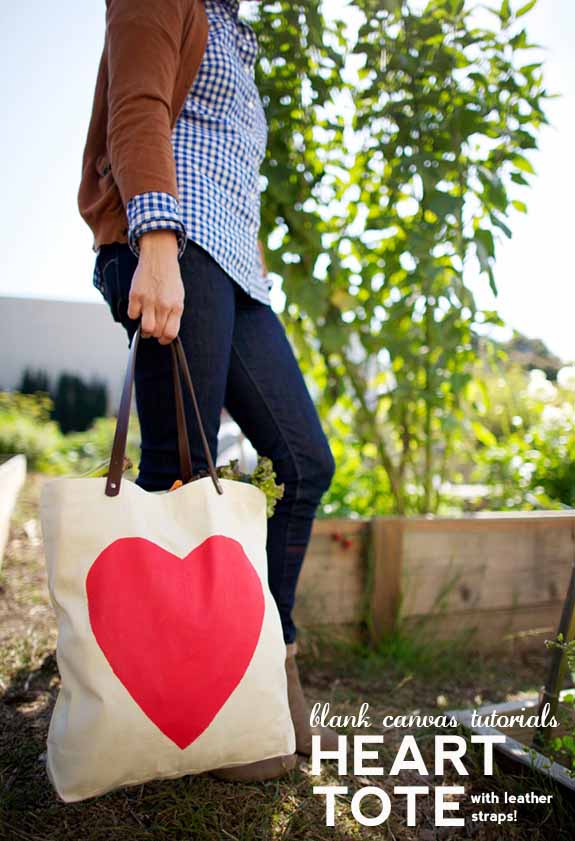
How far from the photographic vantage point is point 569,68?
5.95 ft

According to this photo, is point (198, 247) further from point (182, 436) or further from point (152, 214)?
point (182, 436)

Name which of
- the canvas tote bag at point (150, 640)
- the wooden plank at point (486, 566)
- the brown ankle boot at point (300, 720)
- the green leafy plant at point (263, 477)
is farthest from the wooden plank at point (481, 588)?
the canvas tote bag at point (150, 640)

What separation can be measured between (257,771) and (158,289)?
31.8 inches

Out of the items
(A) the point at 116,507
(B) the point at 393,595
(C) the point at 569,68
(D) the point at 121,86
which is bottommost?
(B) the point at 393,595

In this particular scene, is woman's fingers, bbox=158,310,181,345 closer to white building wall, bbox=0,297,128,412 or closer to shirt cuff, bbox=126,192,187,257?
shirt cuff, bbox=126,192,187,257

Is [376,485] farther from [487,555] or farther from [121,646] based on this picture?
[121,646]

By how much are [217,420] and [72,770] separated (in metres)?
0.54

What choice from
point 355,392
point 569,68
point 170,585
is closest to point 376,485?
point 355,392

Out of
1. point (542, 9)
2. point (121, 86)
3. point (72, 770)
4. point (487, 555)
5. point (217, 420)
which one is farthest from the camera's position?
point (487, 555)

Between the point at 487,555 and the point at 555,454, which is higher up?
the point at 555,454

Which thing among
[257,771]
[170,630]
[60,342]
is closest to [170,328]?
[170,630]

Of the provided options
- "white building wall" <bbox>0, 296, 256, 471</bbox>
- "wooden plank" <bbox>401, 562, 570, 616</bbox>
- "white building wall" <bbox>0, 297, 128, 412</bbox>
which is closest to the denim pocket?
"wooden plank" <bbox>401, 562, 570, 616</bbox>

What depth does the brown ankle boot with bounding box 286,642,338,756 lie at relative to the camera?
1229 mm

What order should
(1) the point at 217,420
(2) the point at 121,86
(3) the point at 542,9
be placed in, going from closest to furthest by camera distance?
(2) the point at 121,86 → (1) the point at 217,420 → (3) the point at 542,9
